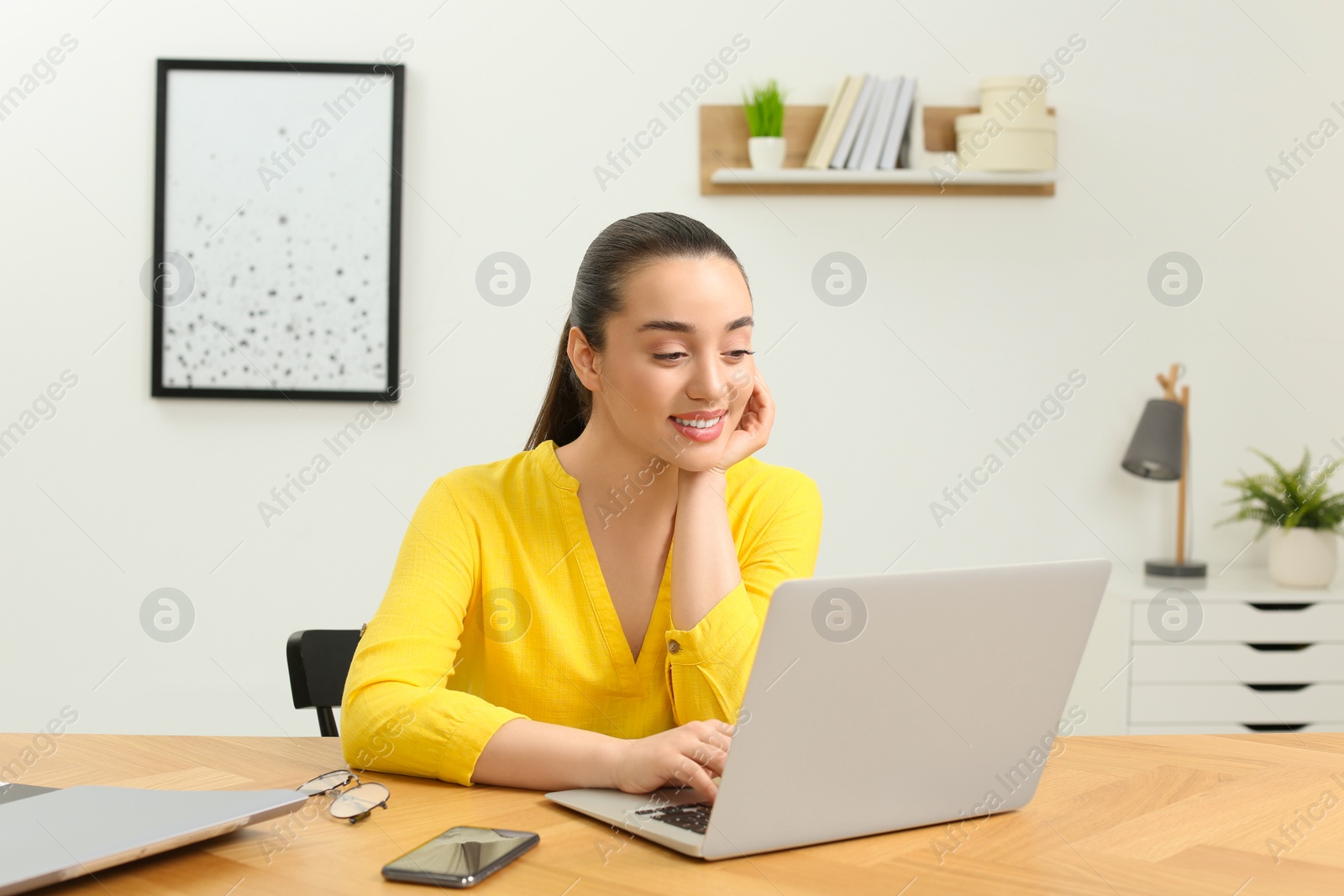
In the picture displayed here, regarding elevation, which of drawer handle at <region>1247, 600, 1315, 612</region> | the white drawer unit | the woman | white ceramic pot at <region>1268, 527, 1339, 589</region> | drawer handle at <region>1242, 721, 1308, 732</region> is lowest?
drawer handle at <region>1242, 721, 1308, 732</region>

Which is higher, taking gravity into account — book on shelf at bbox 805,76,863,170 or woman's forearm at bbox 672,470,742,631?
book on shelf at bbox 805,76,863,170

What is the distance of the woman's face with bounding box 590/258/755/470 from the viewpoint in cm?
139

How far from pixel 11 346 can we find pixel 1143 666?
2.96 metres

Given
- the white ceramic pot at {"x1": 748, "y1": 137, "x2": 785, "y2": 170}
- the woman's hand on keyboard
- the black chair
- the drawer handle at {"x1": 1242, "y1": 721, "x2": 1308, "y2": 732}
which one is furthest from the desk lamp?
the woman's hand on keyboard

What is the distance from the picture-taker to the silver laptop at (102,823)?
84 cm

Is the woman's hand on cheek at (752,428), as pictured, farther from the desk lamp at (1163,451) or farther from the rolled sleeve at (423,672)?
the desk lamp at (1163,451)

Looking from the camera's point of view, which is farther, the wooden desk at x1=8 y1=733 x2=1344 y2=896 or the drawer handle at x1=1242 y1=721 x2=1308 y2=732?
the drawer handle at x1=1242 y1=721 x2=1308 y2=732

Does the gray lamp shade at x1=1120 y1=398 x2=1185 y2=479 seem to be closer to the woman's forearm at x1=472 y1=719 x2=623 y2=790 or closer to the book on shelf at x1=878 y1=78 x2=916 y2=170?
the book on shelf at x1=878 y1=78 x2=916 y2=170

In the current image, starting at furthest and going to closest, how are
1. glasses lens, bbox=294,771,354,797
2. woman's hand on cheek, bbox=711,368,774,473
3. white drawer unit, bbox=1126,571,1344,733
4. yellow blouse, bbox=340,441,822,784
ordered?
white drawer unit, bbox=1126,571,1344,733, woman's hand on cheek, bbox=711,368,774,473, yellow blouse, bbox=340,441,822,784, glasses lens, bbox=294,771,354,797

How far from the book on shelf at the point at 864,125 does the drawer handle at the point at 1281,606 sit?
1.44 m

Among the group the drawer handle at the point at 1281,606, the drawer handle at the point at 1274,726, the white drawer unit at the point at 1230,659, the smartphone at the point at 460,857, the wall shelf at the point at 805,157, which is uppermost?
the wall shelf at the point at 805,157

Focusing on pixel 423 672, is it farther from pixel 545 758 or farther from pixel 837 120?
pixel 837 120

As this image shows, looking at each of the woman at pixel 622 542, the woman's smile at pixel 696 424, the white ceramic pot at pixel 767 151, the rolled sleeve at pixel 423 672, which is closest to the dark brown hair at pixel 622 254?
the woman at pixel 622 542

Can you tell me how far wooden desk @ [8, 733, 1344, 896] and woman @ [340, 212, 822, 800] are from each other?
0.17 metres
